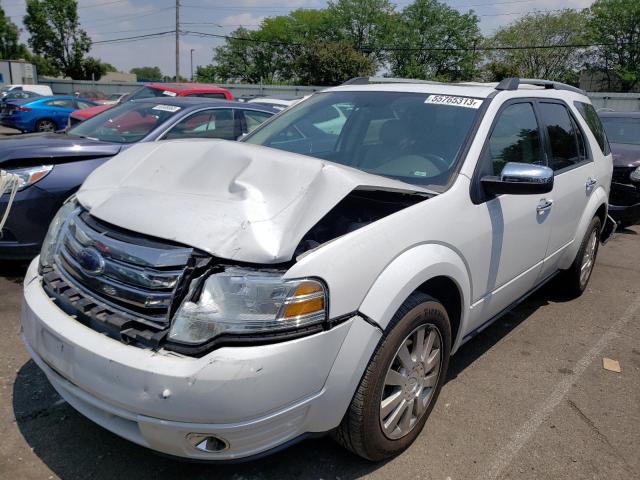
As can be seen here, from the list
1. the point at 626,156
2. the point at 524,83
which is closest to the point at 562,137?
the point at 524,83

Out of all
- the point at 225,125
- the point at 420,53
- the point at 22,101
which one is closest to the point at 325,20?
the point at 420,53

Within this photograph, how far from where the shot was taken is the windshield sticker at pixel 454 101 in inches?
124

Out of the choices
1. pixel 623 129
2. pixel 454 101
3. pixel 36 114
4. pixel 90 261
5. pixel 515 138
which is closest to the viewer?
pixel 90 261

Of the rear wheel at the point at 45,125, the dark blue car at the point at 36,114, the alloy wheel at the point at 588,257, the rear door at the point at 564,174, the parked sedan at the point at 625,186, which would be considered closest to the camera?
the rear door at the point at 564,174

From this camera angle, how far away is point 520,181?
9.18 feet

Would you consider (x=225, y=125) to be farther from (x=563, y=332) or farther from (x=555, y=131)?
(x=563, y=332)

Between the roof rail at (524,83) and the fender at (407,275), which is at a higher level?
the roof rail at (524,83)

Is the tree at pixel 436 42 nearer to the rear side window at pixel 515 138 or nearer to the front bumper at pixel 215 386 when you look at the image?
the rear side window at pixel 515 138

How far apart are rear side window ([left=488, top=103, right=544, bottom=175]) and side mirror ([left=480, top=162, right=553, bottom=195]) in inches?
10.4

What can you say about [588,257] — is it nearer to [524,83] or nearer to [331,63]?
[524,83]

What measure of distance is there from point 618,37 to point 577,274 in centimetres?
6315

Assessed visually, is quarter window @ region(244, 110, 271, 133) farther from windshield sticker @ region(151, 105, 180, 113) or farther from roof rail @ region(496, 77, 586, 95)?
roof rail @ region(496, 77, 586, 95)

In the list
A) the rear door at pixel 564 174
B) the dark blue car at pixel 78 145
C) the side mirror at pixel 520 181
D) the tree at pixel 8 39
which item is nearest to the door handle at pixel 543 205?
the rear door at pixel 564 174

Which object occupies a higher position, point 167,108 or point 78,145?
point 167,108
